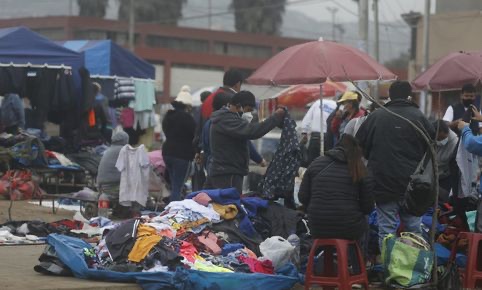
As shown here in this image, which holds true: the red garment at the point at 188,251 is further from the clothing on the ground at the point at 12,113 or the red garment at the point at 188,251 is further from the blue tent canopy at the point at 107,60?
the blue tent canopy at the point at 107,60

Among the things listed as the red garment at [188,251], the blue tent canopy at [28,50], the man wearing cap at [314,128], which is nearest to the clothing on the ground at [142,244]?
the red garment at [188,251]

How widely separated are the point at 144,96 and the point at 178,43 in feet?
122

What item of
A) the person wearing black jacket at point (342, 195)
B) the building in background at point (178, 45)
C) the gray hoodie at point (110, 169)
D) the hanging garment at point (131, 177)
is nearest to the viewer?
the person wearing black jacket at point (342, 195)

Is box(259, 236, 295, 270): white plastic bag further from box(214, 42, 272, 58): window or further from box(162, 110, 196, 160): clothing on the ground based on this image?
box(214, 42, 272, 58): window

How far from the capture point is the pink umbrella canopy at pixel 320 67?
1182 centimetres

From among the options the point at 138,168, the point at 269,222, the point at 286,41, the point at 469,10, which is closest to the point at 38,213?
the point at 138,168

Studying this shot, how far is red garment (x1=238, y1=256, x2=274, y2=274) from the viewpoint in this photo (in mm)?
9570

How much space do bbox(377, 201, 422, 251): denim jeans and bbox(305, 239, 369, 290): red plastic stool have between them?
0.77 metres

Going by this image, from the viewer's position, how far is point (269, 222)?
35.3ft

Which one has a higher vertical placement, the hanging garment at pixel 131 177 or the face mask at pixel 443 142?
the face mask at pixel 443 142

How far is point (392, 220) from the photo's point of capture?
977cm

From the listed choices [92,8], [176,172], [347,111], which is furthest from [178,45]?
[347,111]

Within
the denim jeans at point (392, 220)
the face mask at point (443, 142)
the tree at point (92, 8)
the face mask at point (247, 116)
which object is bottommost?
the denim jeans at point (392, 220)

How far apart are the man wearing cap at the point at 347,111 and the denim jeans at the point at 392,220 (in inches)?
131
